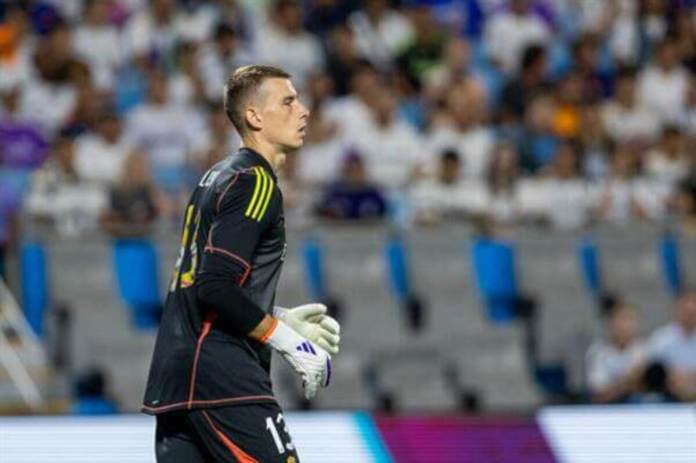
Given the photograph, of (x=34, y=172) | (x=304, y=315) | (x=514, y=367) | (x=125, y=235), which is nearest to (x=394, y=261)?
(x=514, y=367)

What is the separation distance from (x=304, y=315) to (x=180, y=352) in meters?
0.43

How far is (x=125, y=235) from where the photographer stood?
11352 millimetres

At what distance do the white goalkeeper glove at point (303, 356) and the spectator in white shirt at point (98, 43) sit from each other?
334 inches

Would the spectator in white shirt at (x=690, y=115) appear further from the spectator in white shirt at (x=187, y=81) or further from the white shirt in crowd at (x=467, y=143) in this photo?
the spectator in white shirt at (x=187, y=81)

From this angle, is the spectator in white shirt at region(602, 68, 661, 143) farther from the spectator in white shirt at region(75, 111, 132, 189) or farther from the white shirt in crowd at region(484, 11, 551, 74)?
the spectator in white shirt at region(75, 111, 132, 189)

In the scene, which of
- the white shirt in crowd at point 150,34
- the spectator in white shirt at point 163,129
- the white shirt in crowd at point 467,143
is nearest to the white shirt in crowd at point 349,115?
the white shirt in crowd at point 467,143

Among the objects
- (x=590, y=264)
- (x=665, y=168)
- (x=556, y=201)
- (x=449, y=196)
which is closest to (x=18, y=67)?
(x=449, y=196)

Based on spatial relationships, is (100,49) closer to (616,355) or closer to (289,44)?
(289,44)

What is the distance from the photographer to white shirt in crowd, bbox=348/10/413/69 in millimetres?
13898

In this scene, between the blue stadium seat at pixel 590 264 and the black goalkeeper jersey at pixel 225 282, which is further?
the blue stadium seat at pixel 590 264

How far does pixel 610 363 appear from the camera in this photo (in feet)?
35.3

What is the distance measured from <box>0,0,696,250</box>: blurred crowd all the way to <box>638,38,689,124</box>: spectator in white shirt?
0.05 feet

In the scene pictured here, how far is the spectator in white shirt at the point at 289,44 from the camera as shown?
44.0ft

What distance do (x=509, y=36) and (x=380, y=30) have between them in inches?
44.2
